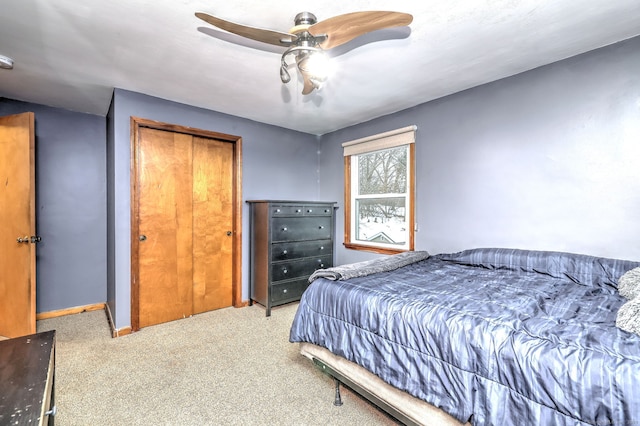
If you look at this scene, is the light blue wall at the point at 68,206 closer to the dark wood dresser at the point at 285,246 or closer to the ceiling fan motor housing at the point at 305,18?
the dark wood dresser at the point at 285,246

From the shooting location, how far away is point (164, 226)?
3.08 m

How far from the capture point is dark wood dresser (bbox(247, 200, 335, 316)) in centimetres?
334

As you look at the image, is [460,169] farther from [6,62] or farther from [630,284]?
[6,62]

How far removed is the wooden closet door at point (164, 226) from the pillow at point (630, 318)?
11.2 ft

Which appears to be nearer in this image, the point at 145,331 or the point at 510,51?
the point at 510,51

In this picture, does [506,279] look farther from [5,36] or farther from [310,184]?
[5,36]

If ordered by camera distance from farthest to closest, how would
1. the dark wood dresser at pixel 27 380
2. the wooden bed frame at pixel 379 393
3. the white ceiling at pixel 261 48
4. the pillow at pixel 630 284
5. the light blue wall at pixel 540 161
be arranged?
the light blue wall at pixel 540 161 → the white ceiling at pixel 261 48 → the pillow at pixel 630 284 → the wooden bed frame at pixel 379 393 → the dark wood dresser at pixel 27 380

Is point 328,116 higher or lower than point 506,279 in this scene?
higher

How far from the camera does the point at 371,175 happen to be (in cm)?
384

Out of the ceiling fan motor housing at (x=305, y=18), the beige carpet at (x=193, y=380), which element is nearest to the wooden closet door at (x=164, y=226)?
the beige carpet at (x=193, y=380)

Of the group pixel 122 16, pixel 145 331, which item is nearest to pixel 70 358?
pixel 145 331

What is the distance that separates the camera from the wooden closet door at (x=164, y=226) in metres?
2.95

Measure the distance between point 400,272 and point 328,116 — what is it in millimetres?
2206

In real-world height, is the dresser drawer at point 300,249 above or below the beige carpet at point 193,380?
above
